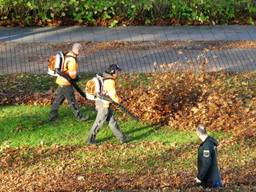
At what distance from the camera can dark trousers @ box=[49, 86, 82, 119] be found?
1469 centimetres

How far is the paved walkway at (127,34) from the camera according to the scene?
1975cm

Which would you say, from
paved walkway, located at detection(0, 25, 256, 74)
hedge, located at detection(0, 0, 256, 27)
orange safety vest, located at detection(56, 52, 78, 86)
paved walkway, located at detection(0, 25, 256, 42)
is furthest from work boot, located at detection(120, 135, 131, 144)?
hedge, located at detection(0, 0, 256, 27)

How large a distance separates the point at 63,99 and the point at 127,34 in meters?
5.54

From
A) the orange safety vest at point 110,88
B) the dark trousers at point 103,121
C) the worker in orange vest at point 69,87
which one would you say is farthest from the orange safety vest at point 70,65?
the orange safety vest at point 110,88

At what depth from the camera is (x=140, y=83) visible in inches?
662

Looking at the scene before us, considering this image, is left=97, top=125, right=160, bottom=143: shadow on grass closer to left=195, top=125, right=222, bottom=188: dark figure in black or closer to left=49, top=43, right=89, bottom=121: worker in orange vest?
left=49, top=43, right=89, bottom=121: worker in orange vest

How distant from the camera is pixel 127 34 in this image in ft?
66.0

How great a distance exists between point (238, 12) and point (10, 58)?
675 cm

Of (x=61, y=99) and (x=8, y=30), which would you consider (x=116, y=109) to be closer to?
(x=61, y=99)

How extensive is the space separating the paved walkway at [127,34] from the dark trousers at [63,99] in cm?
479

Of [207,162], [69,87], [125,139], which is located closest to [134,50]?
[69,87]

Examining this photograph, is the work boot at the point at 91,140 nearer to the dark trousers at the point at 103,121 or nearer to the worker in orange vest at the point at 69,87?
the dark trousers at the point at 103,121

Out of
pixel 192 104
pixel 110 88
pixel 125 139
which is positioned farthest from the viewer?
pixel 192 104

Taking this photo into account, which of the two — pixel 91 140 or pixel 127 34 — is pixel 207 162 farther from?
pixel 127 34
